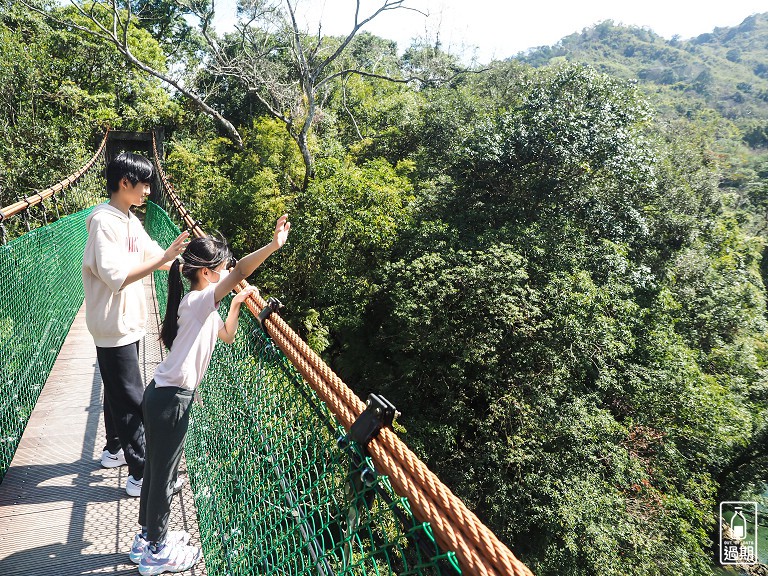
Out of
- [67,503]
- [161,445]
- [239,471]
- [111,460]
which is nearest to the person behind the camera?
[161,445]

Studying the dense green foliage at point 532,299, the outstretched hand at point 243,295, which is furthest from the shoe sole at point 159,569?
the dense green foliage at point 532,299

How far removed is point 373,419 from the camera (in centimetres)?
89

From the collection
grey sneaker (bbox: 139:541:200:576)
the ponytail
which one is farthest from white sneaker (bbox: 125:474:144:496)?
the ponytail

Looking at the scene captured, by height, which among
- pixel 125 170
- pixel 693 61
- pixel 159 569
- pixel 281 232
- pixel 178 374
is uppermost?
pixel 693 61

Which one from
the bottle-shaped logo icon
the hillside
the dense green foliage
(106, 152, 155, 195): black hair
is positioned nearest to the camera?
(106, 152, 155, 195): black hair

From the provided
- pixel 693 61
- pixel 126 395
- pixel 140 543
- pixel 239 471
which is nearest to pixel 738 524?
pixel 239 471

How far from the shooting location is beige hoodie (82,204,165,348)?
1729 millimetres

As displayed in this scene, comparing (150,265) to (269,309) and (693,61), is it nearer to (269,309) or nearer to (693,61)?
(269,309)

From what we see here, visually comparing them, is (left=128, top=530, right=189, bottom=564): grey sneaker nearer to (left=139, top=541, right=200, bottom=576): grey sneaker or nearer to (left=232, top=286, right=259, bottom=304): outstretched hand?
(left=139, top=541, right=200, bottom=576): grey sneaker

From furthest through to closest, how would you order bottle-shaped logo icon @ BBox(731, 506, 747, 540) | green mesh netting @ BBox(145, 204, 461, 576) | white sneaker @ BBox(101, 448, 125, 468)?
1. bottle-shaped logo icon @ BBox(731, 506, 747, 540)
2. white sneaker @ BBox(101, 448, 125, 468)
3. green mesh netting @ BBox(145, 204, 461, 576)

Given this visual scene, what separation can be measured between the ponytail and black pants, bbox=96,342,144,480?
1.02ft

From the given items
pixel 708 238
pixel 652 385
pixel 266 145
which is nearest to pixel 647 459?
pixel 652 385

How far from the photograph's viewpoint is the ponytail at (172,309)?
168 centimetres

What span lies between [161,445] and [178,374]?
24 cm
